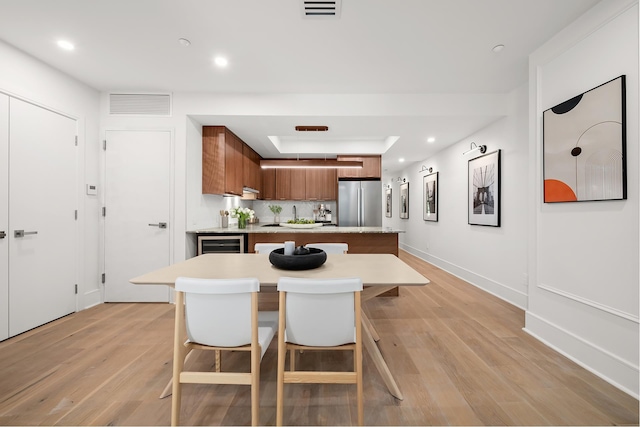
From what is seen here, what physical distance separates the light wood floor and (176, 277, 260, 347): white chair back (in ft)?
1.77

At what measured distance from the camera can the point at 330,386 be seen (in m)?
1.81

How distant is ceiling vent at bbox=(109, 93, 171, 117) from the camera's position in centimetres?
345

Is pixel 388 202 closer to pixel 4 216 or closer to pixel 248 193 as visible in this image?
pixel 248 193

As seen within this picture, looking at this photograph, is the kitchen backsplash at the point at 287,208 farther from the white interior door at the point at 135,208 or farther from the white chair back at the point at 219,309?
the white chair back at the point at 219,309

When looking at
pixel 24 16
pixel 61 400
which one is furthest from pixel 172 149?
pixel 61 400

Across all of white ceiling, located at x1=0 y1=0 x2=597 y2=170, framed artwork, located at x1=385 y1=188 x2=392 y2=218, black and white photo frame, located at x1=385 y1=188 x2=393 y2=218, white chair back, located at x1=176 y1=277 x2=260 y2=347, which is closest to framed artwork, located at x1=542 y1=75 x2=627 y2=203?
white ceiling, located at x1=0 y1=0 x2=597 y2=170

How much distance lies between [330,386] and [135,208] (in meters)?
3.15

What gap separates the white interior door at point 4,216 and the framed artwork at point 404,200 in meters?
7.38

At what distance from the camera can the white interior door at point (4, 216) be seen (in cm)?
245

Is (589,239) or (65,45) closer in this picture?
(589,239)

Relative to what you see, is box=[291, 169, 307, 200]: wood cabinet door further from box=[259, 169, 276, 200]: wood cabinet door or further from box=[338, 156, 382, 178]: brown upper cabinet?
box=[338, 156, 382, 178]: brown upper cabinet

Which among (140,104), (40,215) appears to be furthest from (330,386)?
(140,104)

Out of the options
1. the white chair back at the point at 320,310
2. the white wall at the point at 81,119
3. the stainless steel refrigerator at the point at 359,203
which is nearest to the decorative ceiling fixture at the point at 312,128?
the stainless steel refrigerator at the point at 359,203

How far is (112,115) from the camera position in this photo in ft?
11.3
